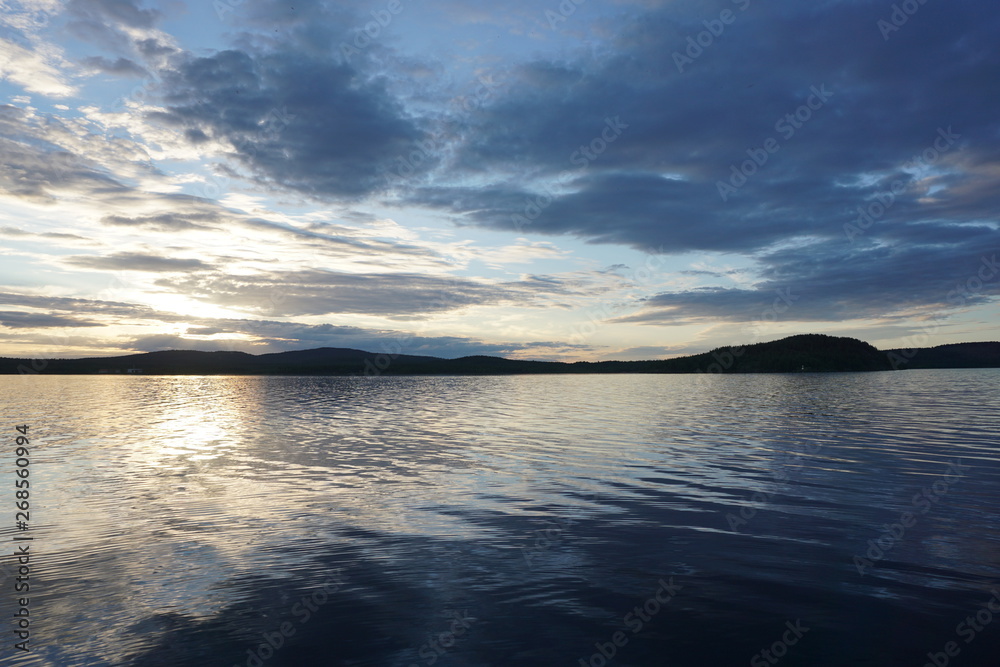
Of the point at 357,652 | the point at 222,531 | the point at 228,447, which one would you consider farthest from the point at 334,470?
the point at 357,652

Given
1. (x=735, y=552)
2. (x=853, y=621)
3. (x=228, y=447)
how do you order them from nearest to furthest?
(x=853, y=621) < (x=735, y=552) < (x=228, y=447)

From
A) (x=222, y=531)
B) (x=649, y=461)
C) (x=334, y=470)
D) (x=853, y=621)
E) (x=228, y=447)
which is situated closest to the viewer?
(x=853, y=621)

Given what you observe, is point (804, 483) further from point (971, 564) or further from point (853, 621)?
point (853, 621)

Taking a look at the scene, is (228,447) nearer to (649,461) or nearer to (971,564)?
(649,461)

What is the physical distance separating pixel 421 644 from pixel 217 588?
5.74 m

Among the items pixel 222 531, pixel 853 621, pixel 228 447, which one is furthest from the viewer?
pixel 228 447

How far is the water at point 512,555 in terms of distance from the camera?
1058 centimetres

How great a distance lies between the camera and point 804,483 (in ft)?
79.3

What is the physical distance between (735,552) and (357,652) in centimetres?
1053

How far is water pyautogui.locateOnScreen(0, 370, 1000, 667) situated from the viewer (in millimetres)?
10578

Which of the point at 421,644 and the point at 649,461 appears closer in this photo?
the point at 421,644

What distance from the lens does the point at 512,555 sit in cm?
1544

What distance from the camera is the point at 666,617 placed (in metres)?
11.6

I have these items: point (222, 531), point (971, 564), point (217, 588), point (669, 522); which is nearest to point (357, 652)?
point (217, 588)
